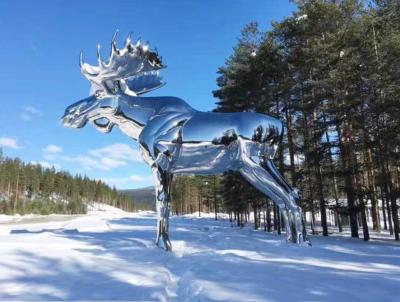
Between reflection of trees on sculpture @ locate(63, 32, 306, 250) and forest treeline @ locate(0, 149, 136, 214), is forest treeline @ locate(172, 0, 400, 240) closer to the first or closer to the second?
reflection of trees on sculpture @ locate(63, 32, 306, 250)

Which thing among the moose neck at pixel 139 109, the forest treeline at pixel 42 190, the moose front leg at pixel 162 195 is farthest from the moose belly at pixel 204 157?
the forest treeline at pixel 42 190

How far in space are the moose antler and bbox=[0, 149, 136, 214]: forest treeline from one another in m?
79.5

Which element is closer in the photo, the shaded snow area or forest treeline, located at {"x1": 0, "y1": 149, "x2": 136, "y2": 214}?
the shaded snow area

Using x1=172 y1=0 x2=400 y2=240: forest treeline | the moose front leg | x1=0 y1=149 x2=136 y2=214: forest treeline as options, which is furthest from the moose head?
x1=0 y1=149 x2=136 y2=214: forest treeline

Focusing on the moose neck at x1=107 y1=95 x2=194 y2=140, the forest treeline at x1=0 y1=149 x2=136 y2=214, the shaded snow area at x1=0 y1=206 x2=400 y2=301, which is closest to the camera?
the shaded snow area at x1=0 y1=206 x2=400 y2=301

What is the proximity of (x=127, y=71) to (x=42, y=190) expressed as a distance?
115 metres

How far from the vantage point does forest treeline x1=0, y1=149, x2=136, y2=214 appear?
87.4 metres

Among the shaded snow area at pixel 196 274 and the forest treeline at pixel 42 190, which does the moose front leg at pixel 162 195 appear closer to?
the shaded snow area at pixel 196 274

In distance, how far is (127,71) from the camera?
10.2 metres

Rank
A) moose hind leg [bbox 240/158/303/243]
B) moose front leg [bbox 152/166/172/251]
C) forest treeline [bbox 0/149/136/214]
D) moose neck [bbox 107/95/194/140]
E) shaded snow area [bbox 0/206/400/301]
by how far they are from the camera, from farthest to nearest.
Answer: forest treeline [bbox 0/149/136/214], moose neck [bbox 107/95/194/140], moose hind leg [bbox 240/158/303/243], moose front leg [bbox 152/166/172/251], shaded snow area [bbox 0/206/400/301]

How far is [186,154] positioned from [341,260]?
436cm

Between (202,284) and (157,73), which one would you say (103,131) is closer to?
(157,73)

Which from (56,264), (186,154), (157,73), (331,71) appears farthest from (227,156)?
(331,71)

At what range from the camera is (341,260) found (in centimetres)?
690
